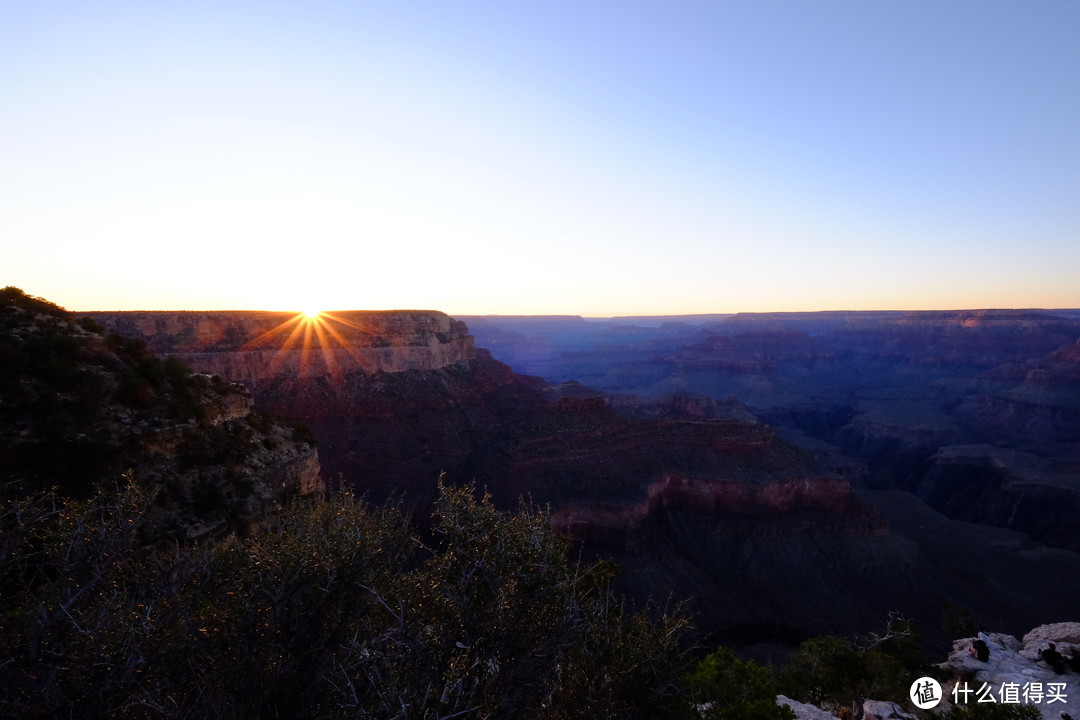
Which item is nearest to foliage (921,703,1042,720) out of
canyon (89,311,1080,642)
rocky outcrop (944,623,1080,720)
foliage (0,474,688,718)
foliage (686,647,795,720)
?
foliage (686,647,795,720)

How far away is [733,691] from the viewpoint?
15.7m

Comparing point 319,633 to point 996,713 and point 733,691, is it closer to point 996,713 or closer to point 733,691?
point 733,691

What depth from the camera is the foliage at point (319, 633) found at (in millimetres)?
7340

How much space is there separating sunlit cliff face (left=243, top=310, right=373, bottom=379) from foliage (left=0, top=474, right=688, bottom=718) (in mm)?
46811

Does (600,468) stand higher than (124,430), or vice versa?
(124,430)

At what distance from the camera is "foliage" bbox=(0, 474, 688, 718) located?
289 inches

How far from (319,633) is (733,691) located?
1314 cm

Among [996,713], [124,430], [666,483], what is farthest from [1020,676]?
[124,430]

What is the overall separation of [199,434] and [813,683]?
86.9 ft

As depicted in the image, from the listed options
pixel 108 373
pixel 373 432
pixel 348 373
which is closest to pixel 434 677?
pixel 108 373

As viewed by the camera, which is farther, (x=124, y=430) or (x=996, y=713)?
(x=124, y=430)

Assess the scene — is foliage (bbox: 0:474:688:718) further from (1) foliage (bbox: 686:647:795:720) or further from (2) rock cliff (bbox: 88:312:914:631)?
(2) rock cliff (bbox: 88:312:914:631)

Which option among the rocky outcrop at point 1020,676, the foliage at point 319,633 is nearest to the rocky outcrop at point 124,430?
the foliage at point 319,633

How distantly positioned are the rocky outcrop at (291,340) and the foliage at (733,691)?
165 ft
